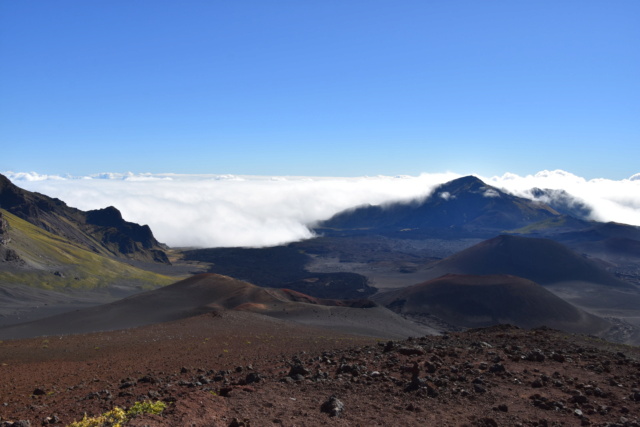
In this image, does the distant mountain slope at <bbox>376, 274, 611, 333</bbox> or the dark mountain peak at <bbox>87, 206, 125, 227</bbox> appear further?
the dark mountain peak at <bbox>87, 206, 125, 227</bbox>

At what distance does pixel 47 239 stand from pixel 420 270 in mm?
95930

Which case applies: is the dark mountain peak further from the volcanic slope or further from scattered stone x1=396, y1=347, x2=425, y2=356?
scattered stone x1=396, y1=347, x2=425, y2=356

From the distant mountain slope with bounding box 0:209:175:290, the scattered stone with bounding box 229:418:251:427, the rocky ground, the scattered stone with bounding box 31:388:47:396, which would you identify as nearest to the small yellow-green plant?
the rocky ground

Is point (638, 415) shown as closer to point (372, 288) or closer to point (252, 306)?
point (252, 306)

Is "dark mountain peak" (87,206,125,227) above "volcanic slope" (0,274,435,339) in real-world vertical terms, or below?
above

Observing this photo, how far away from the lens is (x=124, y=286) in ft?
312

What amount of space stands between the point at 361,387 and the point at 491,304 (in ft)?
210

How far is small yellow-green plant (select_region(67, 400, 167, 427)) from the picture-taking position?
7.96 metres

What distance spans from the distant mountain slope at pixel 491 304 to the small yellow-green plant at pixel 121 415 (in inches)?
2395

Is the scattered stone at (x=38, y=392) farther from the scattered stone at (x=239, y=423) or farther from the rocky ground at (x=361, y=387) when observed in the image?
the scattered stone at (x=239, y=423)

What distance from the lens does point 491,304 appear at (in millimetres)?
69562

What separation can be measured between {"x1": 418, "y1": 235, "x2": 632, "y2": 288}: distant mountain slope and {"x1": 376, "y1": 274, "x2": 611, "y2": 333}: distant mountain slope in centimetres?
3458

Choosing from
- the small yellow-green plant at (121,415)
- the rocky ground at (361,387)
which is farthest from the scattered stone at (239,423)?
the small yellow-green plant at (121,415)

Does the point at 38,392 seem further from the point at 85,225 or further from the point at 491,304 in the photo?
the point at 85,225
